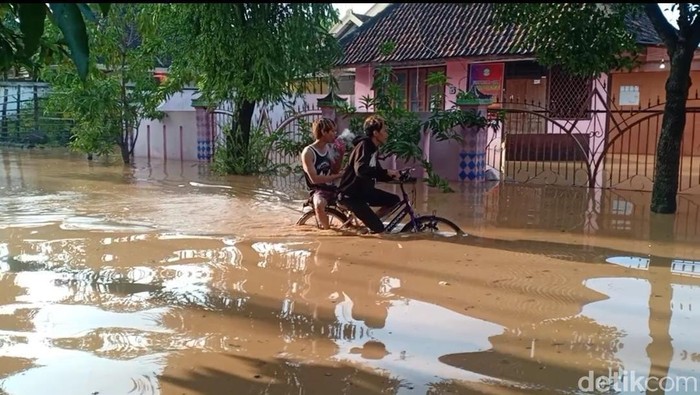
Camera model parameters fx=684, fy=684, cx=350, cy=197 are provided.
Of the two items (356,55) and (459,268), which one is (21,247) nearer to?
(459,268)

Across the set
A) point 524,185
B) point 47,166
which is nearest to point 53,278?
point 524,185

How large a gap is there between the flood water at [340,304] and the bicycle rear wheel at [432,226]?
7.0 inches

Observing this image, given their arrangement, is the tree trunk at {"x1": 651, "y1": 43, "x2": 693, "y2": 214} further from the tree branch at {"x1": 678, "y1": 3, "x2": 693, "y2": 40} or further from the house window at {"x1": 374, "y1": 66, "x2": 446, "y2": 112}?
the house window at {"x1": 374, "y1": 66, "x2": 446, "y2": 112}

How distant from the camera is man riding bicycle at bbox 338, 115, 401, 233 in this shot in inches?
294

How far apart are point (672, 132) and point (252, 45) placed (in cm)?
711

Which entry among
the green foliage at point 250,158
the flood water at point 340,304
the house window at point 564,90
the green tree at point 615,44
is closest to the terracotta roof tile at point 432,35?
the house window at point 564,90

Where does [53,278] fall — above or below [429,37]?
below

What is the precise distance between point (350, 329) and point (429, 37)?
1708 cm

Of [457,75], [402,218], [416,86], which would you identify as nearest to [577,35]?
[402,218]

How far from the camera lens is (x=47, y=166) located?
17.0 metres

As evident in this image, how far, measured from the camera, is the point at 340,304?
5.46 meters

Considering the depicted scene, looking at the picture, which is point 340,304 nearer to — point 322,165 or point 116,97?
point 322,165

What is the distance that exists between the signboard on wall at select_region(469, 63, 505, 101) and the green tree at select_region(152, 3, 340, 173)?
6969 millimetres

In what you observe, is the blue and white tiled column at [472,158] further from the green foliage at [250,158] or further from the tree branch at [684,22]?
the tree branch at [684,22]
